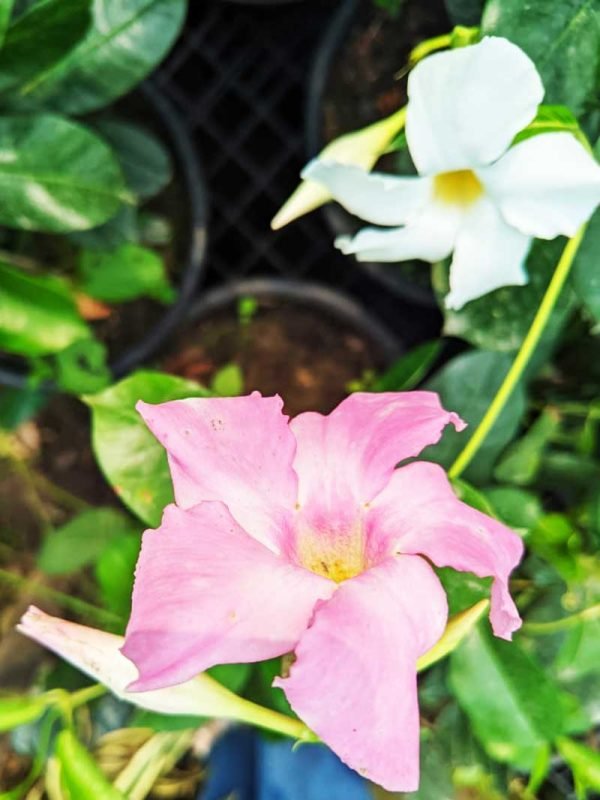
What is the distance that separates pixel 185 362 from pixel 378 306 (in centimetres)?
29

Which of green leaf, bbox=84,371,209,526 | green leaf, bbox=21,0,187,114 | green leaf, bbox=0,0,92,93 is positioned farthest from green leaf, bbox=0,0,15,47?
green leaf, bbox=84,371,209,526

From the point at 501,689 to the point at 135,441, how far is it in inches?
13.2

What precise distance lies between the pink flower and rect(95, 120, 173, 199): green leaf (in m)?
0.55

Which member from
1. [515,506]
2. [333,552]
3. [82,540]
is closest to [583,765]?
[515,506]

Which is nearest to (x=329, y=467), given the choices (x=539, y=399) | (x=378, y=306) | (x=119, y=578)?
(x=119, y=578)

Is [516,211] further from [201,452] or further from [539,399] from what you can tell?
[539,399]

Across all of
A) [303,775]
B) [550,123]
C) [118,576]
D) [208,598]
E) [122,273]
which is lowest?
[303,775]

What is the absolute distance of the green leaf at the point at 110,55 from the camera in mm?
737

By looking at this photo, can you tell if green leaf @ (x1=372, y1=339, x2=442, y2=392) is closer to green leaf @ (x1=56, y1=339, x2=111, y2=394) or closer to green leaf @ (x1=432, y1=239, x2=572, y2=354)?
green leaf @ (x1=432, y1=239, x2=572, y2=354)

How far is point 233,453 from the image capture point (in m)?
0.42

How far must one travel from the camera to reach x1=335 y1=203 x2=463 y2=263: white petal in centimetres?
52

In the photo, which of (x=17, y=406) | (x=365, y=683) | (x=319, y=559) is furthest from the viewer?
(x=17, y=406)

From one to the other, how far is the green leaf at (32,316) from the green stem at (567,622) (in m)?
0.47

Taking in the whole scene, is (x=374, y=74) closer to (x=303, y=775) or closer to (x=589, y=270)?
(x=589, y=270)
